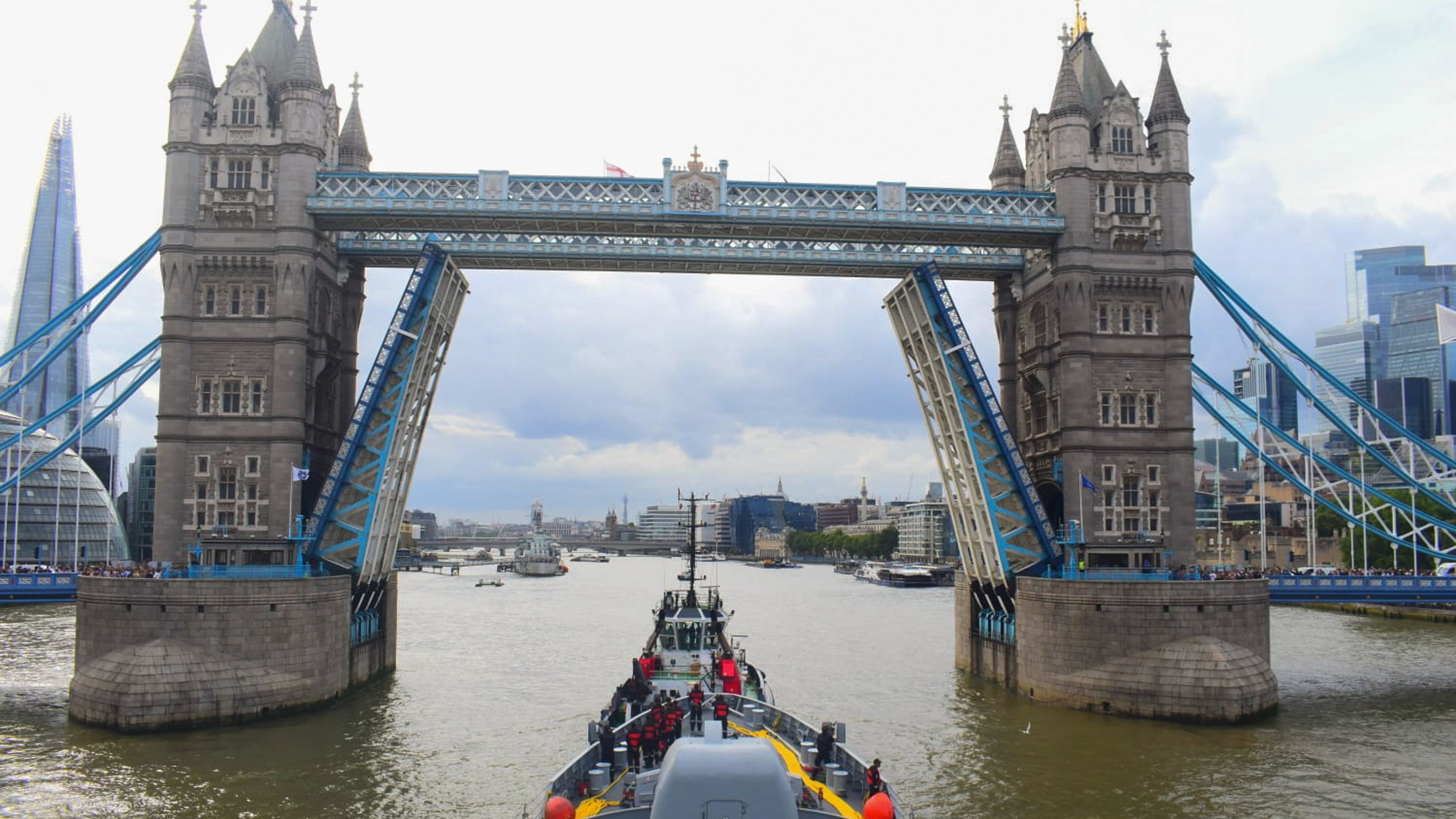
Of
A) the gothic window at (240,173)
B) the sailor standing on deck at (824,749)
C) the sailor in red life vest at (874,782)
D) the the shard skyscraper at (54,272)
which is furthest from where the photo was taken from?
the the shard skyscraper at (54,272)

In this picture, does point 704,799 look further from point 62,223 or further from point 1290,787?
point 62,223

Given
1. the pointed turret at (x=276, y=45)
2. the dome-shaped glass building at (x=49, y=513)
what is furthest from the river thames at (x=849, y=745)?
the dome-shaped glass building at (x=49, y=513)

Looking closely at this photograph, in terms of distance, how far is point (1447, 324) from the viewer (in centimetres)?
5731

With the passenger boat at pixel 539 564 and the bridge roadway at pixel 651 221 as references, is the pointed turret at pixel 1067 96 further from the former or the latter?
the passenger boat at pixel 539 564

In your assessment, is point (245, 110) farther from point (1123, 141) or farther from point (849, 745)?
point (1123, 141)

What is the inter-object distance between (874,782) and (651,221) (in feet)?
101

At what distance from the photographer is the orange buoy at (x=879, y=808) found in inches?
577

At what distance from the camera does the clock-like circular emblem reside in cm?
4541

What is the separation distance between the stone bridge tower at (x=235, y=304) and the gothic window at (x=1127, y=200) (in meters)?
34.1

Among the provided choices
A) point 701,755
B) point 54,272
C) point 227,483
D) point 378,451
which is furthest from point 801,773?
point 54,272

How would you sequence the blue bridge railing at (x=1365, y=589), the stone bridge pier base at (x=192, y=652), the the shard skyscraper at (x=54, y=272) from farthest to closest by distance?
the the shard skyscraper at (x=54, y=272) → the blue bridge railing at (x=1365, y=589) → the stone bridge pier base at (x=192, y=652)

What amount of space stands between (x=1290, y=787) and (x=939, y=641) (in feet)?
127

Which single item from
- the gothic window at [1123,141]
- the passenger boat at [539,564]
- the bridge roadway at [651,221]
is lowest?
the passenger boat at [539,564]

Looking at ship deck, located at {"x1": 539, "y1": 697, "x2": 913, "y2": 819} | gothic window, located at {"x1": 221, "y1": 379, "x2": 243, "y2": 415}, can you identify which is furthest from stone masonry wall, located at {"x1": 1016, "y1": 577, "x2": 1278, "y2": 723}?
gothic window, located at {"x1": 221, "y1": 379, "x2": 243, "y2": 415}
